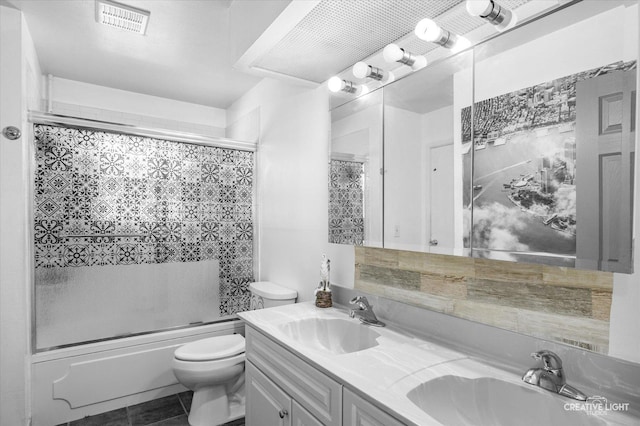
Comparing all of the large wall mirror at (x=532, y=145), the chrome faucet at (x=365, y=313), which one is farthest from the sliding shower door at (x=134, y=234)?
the large wall mirror at (x=532, y=145)

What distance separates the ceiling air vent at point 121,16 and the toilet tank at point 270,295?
6.05 ft

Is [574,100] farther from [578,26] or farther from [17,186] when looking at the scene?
[17,186]

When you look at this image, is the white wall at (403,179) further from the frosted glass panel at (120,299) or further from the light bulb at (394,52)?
the frosted glass panel at (120,299)

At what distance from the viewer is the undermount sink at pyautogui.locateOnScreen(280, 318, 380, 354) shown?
154 centimetres

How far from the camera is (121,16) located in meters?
1.92

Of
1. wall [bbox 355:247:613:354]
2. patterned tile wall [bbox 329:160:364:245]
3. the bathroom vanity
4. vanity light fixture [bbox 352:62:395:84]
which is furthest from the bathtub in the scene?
vanity light fixture [bbox 352:62:395:84]

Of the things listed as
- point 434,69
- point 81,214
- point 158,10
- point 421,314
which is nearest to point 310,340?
point 421,314

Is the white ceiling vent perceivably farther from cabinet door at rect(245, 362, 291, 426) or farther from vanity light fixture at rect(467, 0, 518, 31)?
cabinet door at rect(245, 362, 291, 426)

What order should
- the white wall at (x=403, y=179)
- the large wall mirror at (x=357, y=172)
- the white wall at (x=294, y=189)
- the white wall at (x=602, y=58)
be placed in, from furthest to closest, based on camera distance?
the white wall at (x=294, y=189), the large wall mirror at (x=357, y=172), the white wall at (x=403, y=179), the white wall at (x=602, y=58)

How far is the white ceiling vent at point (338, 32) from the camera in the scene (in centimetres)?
130

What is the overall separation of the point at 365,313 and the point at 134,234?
5.67ft

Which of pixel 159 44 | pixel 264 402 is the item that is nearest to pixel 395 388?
pixel 264 402

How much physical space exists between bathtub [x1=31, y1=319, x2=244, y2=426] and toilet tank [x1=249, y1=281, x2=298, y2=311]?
0.54 meters

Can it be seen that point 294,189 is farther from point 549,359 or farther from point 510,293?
point 549,359
